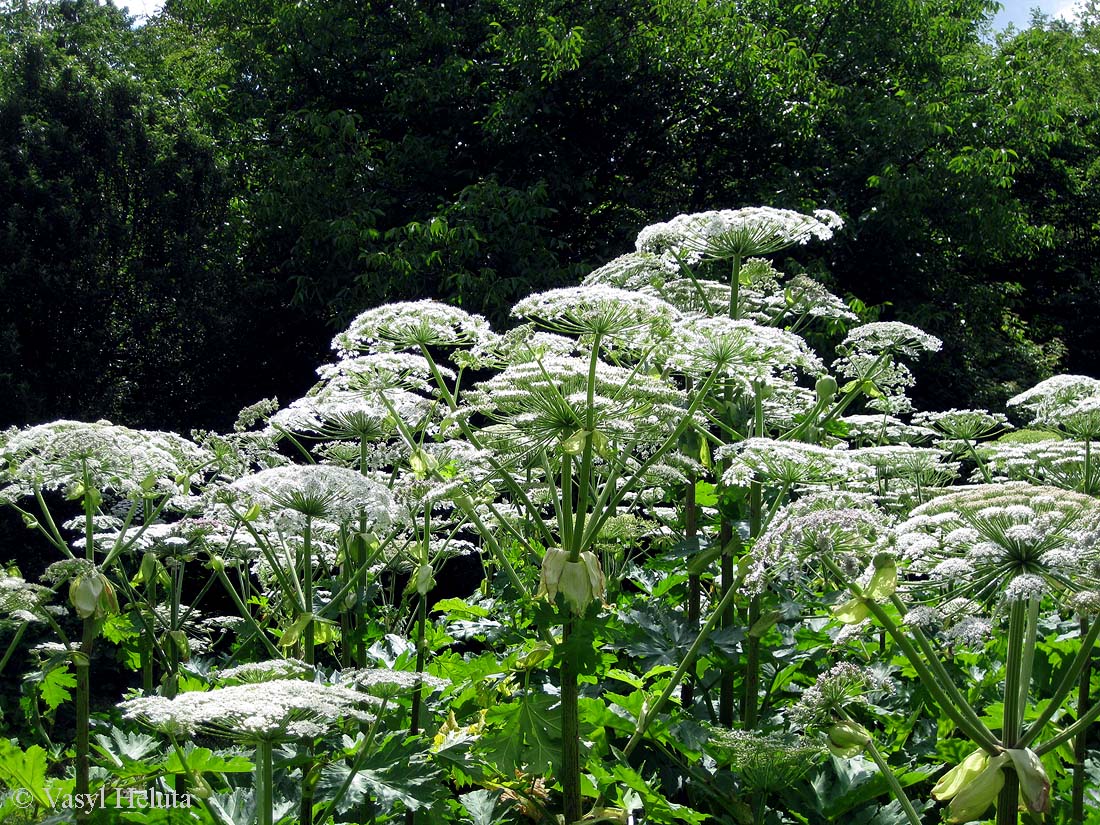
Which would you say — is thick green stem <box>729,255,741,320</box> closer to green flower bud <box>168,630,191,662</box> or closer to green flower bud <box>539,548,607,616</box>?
green flower bud <box>539,548,607,616</box>

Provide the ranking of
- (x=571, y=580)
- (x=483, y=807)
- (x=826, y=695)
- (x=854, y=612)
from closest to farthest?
(x=854, y=612)
(x=826, y=695)
(x=571, y=580)
(x=483, y=807)

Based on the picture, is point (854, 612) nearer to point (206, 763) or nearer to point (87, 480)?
point (206, 763)

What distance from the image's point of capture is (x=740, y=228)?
3545 mm

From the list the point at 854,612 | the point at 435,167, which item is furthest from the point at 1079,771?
the point at 435,167

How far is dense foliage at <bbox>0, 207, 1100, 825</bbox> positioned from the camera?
2.11m

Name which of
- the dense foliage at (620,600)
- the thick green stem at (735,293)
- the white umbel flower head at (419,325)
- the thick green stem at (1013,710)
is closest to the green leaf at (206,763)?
the dense foliage at (620,600)

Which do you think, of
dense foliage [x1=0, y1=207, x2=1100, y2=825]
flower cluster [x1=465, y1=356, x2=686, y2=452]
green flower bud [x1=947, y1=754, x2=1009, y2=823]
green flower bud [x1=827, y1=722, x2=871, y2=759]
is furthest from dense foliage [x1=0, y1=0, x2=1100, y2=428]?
green flower bud [x1=947, y1=754, x2=1009, y2=823]

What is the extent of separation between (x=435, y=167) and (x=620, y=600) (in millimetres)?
11581

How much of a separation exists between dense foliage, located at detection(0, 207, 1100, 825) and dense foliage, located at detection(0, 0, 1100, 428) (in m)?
8.60

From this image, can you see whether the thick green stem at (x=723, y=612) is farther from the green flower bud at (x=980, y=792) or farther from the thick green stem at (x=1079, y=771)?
the green flower bud at (x=980, y=792)

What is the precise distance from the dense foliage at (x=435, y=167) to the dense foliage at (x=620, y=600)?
8.60 metres

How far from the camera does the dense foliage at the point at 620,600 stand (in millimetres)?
2107

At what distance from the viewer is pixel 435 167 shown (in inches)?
577

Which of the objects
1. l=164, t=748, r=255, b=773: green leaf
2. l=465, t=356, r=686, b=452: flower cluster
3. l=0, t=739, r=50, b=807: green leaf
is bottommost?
l=0, t=739, r=50, b=807: green leaf
